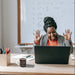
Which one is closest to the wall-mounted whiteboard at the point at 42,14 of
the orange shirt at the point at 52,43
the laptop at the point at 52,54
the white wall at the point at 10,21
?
the white wall at the point at 10,21

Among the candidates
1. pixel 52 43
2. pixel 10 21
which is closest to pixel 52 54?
pixel 52 43

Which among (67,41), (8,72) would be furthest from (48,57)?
(67,41)

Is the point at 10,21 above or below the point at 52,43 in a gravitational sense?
above

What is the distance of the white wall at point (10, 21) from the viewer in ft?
9.78

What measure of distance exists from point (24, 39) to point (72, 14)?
1.15 meters

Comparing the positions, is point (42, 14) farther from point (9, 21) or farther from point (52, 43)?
point (52, 43)

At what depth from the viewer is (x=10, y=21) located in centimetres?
300

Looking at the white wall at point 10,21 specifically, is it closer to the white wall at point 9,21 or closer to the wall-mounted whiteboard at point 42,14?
the white wall at point 9,21

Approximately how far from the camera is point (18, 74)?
1.23 meters

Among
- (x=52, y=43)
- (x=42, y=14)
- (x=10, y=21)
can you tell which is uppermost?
(x=42, y=14)

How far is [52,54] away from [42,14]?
1666 millimetres

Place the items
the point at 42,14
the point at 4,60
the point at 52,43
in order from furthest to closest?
the point at 42,14
the point at 52,43
the point at 4,60

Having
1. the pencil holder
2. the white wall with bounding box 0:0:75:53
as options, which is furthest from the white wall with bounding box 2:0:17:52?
the pencil holder

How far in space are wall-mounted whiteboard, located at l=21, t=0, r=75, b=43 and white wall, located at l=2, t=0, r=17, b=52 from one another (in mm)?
171
